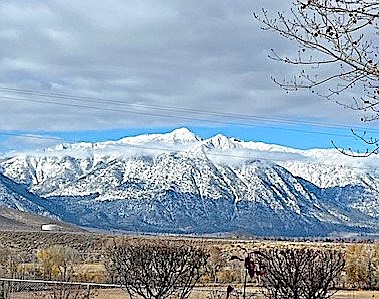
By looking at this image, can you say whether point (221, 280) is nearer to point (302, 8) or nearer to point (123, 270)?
point (123, 270)

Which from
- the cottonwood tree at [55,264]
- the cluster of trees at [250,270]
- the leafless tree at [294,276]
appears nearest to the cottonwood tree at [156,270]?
the cluster of trees at [250,270]

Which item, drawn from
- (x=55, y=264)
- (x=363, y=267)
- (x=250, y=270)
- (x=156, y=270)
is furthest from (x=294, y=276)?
(x=363, y=267)

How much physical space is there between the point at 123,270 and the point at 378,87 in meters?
15.5

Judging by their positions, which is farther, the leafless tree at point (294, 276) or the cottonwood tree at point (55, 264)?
the cottonwood tree at point (55, 264)

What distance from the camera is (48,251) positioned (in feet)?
177

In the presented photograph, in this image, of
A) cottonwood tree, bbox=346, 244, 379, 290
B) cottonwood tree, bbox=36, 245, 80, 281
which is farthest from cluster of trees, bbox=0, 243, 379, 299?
cottonwood tree, bbox=346, 244, 379, 290

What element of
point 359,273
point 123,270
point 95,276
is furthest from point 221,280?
point 123,270

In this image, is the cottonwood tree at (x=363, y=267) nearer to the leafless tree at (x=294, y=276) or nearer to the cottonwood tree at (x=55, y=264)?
the cottonwood tree at (x=55, y=264)

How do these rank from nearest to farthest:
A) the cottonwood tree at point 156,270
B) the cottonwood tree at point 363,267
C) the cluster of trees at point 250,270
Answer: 1. the cluster of trees at point 250,270
2. the cottonwood tree at point 156,270
3. the cottonwood tree at point 363,267

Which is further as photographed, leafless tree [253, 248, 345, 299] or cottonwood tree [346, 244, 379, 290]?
cottonwood tree [346, 244, 379, 290]

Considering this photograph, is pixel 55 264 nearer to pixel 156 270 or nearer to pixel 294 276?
pixel 156 270

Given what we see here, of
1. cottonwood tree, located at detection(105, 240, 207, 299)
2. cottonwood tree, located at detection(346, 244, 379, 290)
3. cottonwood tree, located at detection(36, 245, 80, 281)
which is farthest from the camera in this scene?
cottonwood tree, located at detection(346, 244, 379, 290)

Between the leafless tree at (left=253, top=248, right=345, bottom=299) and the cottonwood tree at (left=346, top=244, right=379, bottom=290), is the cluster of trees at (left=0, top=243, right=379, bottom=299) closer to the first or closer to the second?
the leafless tree at (left=253, top=248, right=345, bottom=299)

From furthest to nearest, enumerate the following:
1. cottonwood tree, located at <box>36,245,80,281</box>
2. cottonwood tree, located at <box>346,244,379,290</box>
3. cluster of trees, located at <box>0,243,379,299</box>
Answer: cottonwood tree, located at <box>346,244,379,290</box> < cottonwood tree, located at <box>36,245,80,281</box> < cluster of trees, located at <box>0,243,379,299</box>
